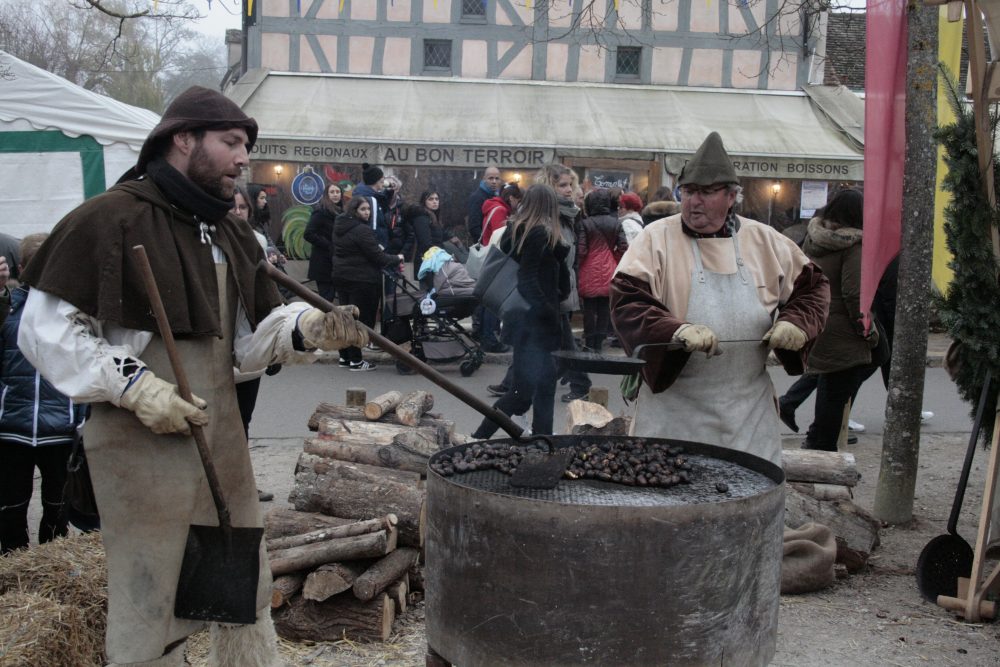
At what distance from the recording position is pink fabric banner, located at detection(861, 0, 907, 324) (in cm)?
521

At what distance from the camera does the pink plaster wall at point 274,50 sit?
57.6ft

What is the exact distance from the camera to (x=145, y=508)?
274cm

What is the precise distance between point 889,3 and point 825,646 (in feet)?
11.3

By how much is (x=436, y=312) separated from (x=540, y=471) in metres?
7.07

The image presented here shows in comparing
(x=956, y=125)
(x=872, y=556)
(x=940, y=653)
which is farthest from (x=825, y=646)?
(x=956, y=125)

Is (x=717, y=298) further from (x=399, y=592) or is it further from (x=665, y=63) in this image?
(x=665, y=63)

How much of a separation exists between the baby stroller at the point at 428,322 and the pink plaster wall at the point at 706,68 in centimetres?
995

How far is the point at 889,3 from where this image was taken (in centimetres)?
527

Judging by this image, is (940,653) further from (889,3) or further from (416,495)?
(889,3)

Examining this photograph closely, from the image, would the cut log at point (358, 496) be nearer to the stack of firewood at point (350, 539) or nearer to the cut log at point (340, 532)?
the stack of firewood at point (350, 539)

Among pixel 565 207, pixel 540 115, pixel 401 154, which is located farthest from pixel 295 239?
pixel 565 207

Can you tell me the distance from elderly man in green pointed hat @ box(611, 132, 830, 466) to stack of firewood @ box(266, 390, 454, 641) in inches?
50.3

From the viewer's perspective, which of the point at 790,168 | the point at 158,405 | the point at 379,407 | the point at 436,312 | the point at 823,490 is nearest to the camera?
the point at 158,405

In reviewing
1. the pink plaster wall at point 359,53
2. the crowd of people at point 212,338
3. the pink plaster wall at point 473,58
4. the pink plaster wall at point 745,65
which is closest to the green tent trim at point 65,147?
the crowd of people at point 212,338
